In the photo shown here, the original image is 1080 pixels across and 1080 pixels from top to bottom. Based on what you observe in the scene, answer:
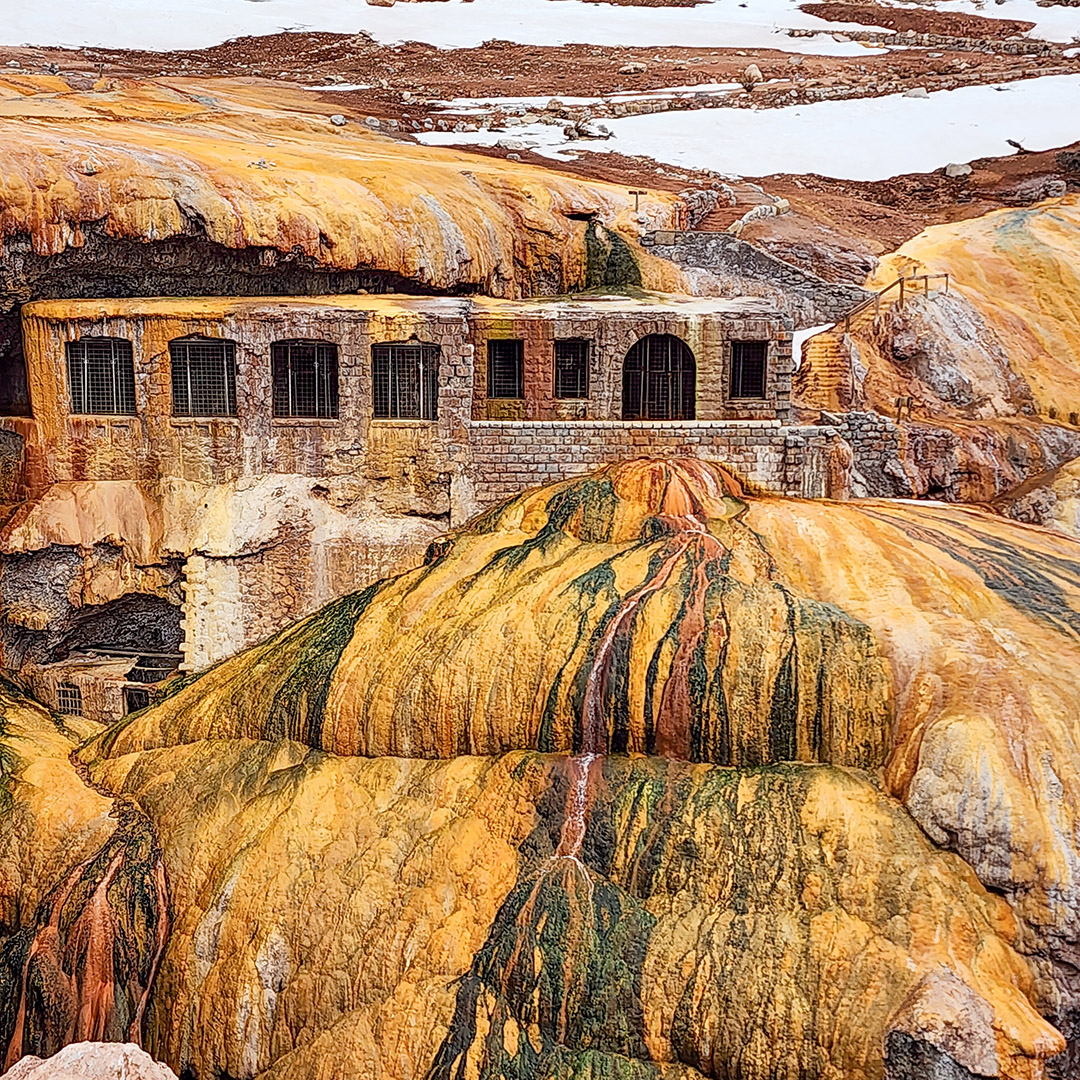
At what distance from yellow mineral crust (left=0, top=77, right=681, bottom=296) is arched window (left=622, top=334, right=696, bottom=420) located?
3956 mm

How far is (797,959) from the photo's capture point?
14.1 meters

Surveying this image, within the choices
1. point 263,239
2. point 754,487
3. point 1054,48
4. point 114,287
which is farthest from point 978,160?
point 114,287

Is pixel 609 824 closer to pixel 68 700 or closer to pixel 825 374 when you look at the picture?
pixel 68 700

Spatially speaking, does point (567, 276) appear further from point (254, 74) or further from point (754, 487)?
point (254, 74)

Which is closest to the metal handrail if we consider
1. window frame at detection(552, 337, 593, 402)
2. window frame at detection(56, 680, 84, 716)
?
window frame at detection(552, 337, 593, 402)

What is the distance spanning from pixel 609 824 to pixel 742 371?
8974 mm

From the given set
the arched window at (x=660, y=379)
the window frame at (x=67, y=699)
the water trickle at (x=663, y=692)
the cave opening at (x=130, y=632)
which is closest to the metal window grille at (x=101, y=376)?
the cave opening at (x=130, y=632)

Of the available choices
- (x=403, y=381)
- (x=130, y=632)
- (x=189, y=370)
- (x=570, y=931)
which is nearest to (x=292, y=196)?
(x=189, y=370)

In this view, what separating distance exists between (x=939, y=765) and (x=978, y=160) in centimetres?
2574

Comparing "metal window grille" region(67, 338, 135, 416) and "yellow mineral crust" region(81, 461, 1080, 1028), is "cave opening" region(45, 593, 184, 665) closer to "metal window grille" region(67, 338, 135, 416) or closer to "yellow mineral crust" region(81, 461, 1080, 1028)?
"yellow mineral crust" region(81, 461, 1080, 1028)

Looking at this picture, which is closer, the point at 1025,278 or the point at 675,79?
the point at 1025,278

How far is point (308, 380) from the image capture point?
2062 centimetres

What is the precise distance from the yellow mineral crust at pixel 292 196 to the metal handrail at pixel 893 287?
13.4ft

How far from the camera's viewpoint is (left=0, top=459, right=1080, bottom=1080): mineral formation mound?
1409 centimetres
